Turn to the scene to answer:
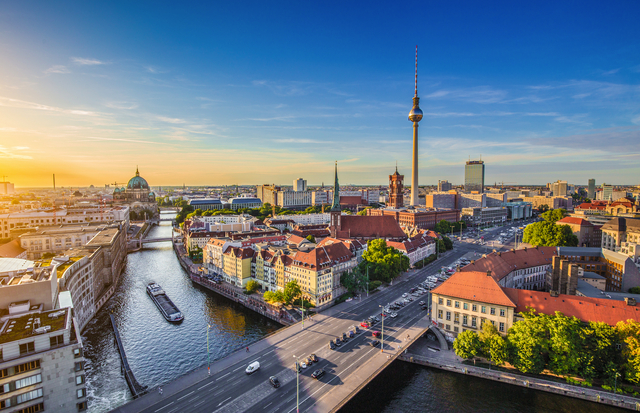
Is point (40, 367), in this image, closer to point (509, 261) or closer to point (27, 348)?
point (27, 348)

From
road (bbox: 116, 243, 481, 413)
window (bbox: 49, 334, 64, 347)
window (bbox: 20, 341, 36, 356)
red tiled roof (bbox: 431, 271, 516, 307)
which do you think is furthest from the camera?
red tiled roof (bbox: 431, 271, 516, 307)

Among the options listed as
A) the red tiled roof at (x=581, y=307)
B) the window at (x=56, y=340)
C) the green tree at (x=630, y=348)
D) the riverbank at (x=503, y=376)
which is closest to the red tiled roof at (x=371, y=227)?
the riverbank at (x=503, y=376)

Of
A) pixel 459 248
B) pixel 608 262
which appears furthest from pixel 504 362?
pixel 459 248

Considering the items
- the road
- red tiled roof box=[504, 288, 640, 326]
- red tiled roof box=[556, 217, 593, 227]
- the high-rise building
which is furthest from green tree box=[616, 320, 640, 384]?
the high-rise building

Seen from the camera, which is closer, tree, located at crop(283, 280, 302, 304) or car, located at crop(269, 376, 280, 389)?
car, located at crop(269, 376, 280, 389)

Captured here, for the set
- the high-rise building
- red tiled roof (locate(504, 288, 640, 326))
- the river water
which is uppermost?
the high-rise building

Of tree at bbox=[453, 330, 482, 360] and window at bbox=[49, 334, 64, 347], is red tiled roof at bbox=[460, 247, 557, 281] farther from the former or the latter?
window at bbox=[49, 334, 64, 347]
